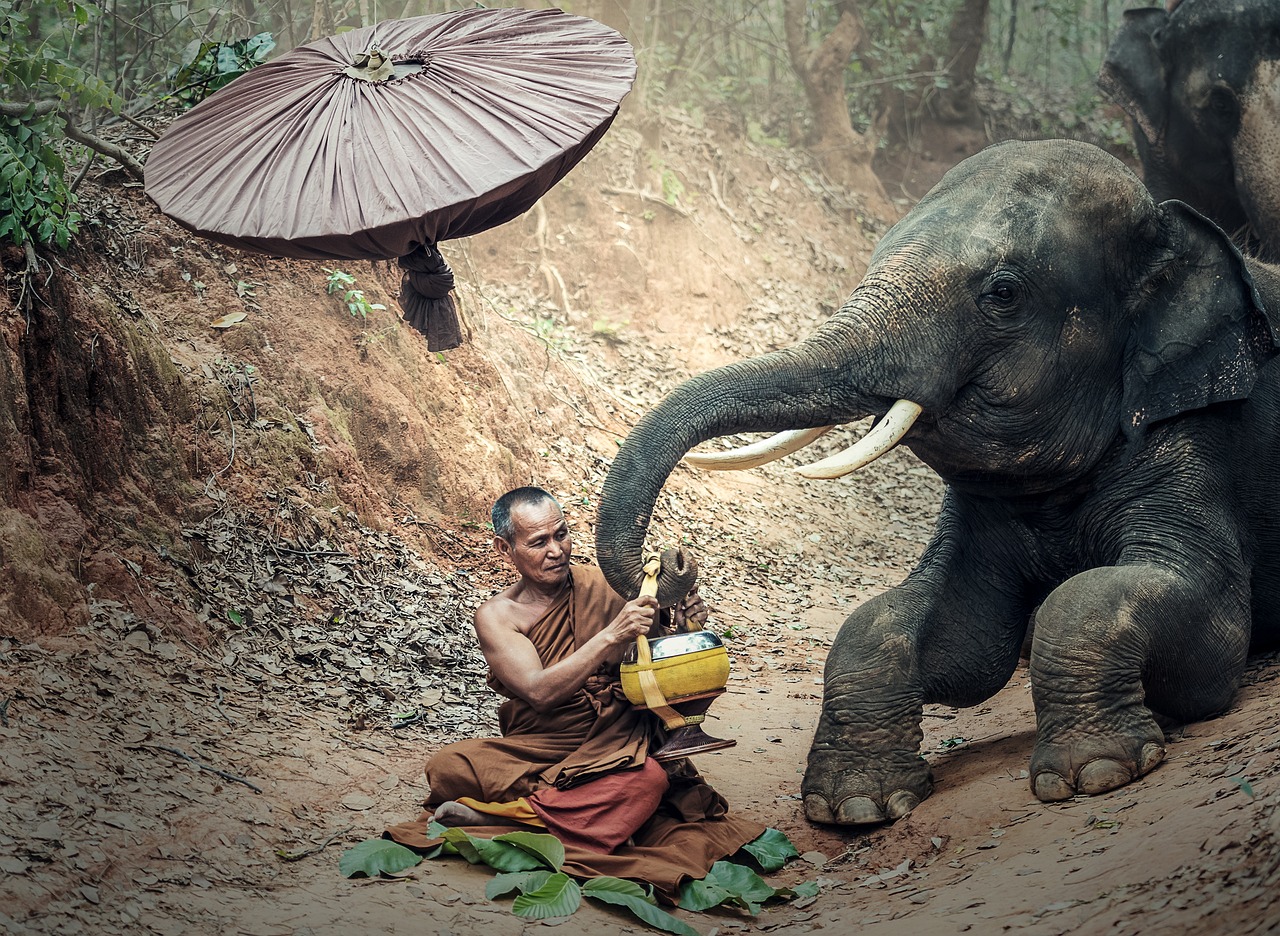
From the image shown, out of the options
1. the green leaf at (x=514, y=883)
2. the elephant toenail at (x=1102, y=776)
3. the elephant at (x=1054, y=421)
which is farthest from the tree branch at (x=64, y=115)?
the elephant toenail at (x=1102, y=776)

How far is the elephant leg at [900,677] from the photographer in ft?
16.0

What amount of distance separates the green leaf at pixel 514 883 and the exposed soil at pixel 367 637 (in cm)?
5

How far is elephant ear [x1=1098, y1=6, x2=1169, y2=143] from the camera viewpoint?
32.9 ft

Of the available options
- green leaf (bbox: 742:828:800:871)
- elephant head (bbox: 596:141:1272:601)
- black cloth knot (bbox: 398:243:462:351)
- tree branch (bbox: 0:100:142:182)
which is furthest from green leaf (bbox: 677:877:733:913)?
tree branch (bbox: 0:100:142:182)

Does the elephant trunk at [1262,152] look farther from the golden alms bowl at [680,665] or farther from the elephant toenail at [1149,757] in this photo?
the golden alms bowl at [680,665]

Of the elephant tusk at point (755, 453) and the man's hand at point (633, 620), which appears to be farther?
the elephant tusk at point (755, 453)

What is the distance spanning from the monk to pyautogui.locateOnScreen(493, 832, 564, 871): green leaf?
0.05 metres

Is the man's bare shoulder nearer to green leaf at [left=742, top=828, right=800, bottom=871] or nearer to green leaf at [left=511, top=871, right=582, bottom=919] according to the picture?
green leaf at [left=511, top=871, right=582, bottom=919]

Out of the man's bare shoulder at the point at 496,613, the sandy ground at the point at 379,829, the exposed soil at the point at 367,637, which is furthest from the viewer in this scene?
the man's bare shoulder at the point at 496,613

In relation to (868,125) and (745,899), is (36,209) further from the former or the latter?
(868,125)

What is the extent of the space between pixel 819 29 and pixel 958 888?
1497 cm

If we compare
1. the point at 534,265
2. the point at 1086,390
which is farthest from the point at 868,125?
the point at 1086,390

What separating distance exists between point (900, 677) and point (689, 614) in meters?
1.00

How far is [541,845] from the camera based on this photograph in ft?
14.0
